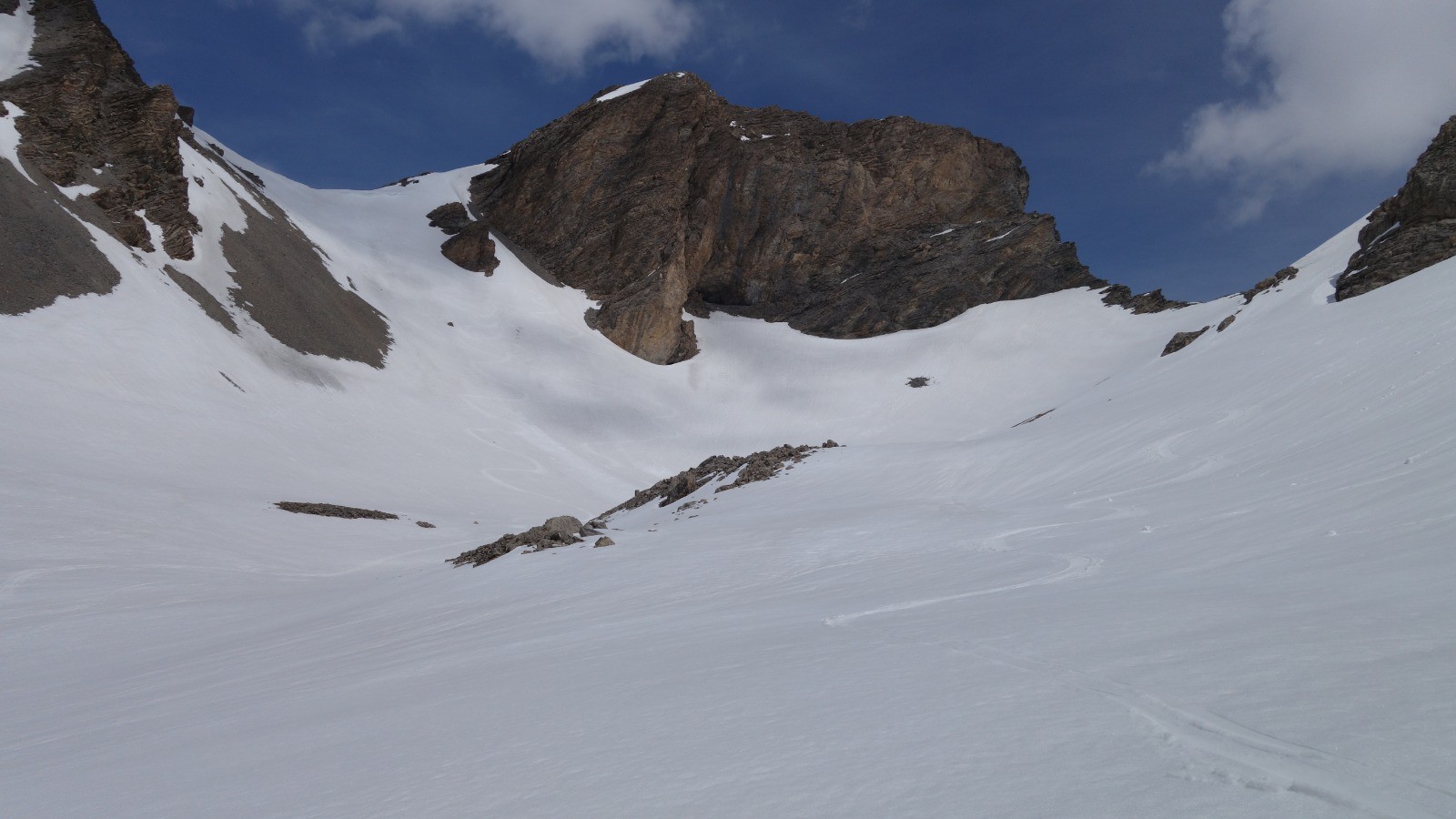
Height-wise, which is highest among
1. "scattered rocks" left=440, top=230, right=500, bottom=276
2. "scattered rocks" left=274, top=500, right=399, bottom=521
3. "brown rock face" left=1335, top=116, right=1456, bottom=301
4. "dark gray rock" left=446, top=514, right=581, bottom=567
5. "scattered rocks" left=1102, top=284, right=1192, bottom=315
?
"scattered rocks" left=440, top=230, right=500, bottom=276

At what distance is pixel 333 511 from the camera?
67.1 ft

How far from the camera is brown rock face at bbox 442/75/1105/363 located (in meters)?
62.2

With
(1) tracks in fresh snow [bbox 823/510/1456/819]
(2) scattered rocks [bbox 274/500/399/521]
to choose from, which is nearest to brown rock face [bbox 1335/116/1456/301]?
(1) tracks in fresh snow [bbox 823/510/1456/819]

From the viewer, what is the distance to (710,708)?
3344 mm

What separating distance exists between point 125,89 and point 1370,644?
46867mm

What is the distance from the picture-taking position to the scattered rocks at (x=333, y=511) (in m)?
19.5

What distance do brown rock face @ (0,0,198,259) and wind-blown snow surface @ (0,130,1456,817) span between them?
10.8 meters

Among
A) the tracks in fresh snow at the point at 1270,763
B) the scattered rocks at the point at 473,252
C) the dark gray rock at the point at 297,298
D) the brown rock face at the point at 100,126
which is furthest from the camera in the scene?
the scattered rocks at the point at 473,252

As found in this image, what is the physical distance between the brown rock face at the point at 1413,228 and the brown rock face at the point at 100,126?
39.9 metres

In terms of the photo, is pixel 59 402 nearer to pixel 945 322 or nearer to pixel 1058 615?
pixel 1058 615

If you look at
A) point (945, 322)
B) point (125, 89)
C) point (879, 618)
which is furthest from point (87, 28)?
point (945, 322)

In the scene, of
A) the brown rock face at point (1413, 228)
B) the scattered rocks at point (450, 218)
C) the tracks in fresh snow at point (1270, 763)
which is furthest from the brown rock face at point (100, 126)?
the brown rock face at point (1413, 228)

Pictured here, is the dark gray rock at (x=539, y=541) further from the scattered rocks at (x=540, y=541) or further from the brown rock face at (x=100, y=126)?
the brown rock face at (x=100, y=126)

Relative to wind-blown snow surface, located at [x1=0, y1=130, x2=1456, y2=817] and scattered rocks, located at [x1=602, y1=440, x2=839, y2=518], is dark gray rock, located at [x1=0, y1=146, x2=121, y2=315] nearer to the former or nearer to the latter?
wind-blown snow surface, located at [x1=0, y1=130, x2=1456, y2=817]
